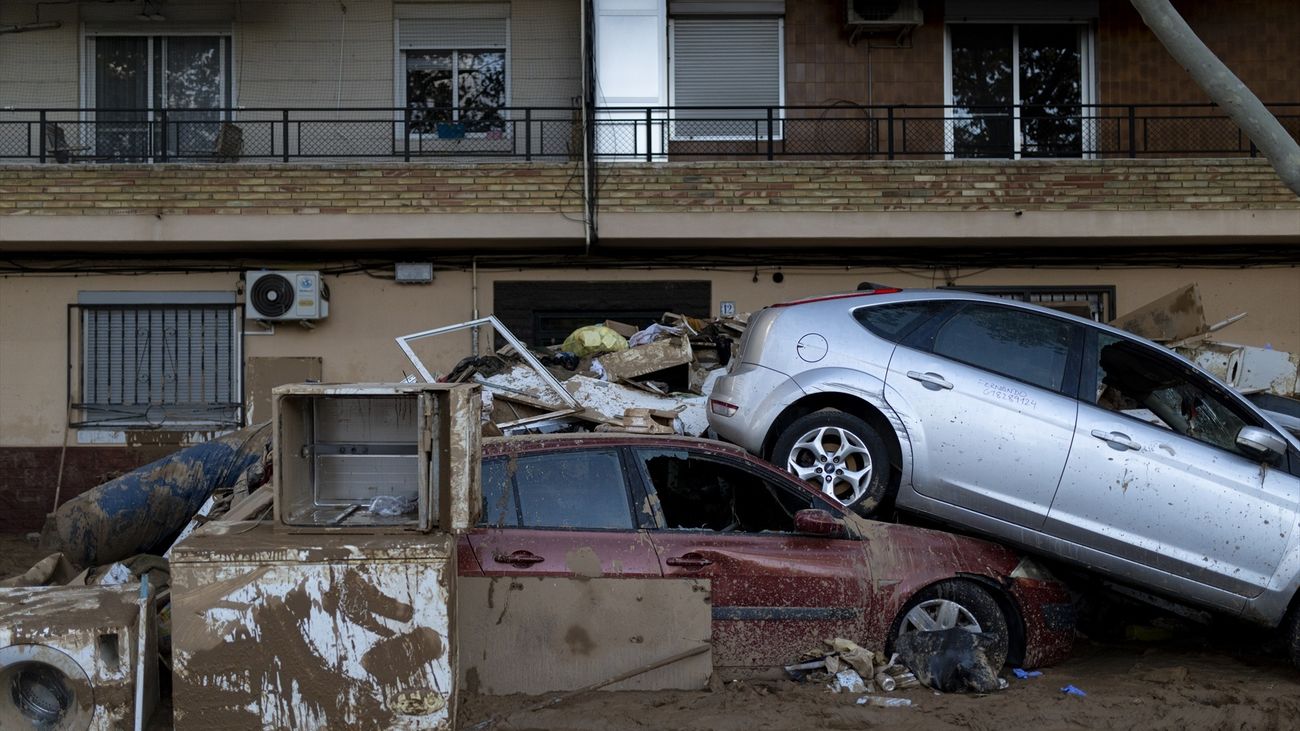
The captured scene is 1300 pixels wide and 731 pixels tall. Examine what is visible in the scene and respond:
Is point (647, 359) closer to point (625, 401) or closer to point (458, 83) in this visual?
point (625, 401)

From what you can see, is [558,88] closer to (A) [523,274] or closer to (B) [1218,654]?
(A) [523,274]

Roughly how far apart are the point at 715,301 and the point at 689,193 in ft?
4.65

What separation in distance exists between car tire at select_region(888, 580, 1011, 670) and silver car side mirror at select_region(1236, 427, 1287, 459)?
164 centimetres

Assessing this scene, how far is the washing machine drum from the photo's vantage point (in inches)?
190

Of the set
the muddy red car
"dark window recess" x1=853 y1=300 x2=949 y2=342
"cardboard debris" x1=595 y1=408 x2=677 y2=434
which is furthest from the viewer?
"cardboard debris" x1=595 y1=408 x2=677 y2=434

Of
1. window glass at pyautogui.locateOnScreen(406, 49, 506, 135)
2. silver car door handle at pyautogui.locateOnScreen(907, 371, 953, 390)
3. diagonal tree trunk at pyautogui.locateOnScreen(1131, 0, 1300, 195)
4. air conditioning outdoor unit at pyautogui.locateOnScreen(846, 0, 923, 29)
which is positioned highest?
air conditioning outdoor unit at pyautogui.locateOnScreen(846, 0, 923, 29)

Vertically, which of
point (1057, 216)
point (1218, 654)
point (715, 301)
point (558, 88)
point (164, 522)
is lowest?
point (1218, 654)

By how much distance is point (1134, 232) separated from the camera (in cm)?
1162

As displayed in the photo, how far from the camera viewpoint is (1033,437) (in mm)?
6379

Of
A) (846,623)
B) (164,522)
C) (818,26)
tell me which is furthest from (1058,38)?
(164,522)

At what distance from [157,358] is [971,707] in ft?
32.5

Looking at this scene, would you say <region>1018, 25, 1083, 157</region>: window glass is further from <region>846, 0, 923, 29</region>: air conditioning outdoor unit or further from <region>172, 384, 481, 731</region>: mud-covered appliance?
<region>172, 384, 481, 731</region>: mud-covered appliance

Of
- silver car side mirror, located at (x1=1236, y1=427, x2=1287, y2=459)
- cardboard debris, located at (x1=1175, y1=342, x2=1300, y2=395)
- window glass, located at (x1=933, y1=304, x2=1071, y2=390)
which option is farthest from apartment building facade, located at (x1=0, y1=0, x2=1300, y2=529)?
silver car side mirror, located at (x1=1236, y1=427, x2=1287, y2=459)

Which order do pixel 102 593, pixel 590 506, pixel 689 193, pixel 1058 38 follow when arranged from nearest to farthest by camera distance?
pixel 102 593 → pixel 590 506 → pixel 689 193 → pixel 1058 38
